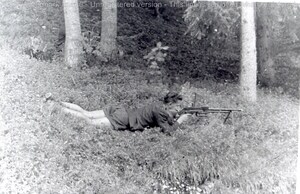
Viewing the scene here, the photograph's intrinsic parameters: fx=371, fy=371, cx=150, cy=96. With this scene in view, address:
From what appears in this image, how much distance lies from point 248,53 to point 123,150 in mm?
4435

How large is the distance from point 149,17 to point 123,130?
9.04m

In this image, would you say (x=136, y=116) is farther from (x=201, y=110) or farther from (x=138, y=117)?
(x=201, y=110)

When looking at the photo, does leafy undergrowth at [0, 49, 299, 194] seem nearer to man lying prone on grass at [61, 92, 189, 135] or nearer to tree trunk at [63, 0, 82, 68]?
man lying prone on grass at [61, 92, 189, 135]

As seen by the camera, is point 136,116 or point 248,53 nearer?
point 136,116

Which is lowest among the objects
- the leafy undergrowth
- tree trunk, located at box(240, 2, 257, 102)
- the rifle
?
the leafy undergrowth

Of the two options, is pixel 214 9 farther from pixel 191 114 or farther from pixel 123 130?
pixel 123 130

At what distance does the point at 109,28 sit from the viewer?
11852mm

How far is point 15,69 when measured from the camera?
8672 millimetres

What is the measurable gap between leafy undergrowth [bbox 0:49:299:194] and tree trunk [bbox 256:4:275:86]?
3.30 m

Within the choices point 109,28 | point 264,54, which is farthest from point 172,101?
point 264,54

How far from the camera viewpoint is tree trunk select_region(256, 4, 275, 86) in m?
11.7

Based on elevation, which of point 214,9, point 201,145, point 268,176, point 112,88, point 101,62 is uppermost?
point 214,9

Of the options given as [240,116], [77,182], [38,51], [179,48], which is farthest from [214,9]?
[77,182]

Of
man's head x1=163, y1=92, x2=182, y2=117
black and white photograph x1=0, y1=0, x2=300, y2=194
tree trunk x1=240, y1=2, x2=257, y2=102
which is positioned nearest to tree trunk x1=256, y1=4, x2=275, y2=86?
black and white photograph x1=0, y1=0, x2=300, y2=194
